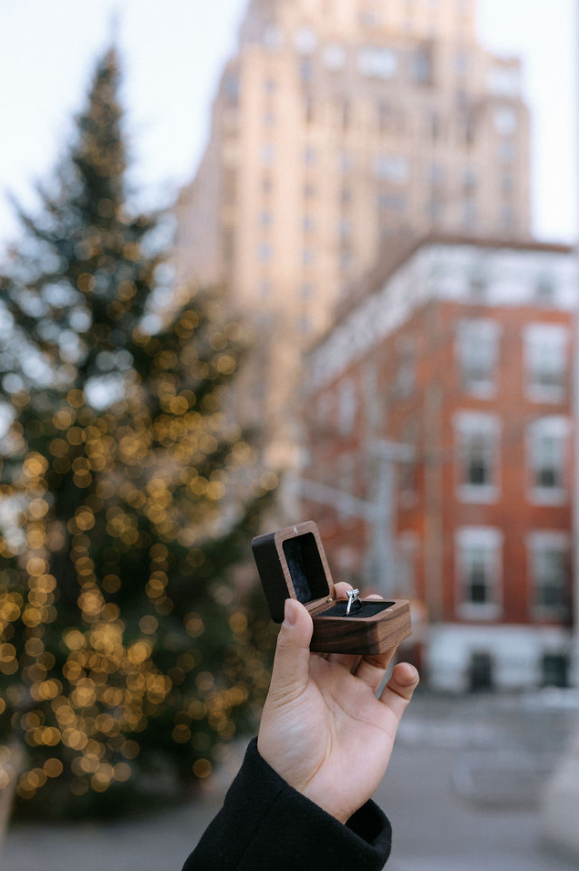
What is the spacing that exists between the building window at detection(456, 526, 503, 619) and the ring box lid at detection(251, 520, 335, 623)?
25.9 metres

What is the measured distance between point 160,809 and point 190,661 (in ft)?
5.52

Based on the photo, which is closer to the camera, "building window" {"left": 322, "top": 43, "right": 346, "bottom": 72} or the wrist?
the wrist

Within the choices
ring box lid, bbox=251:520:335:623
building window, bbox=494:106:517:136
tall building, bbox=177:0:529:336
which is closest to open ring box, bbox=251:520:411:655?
ring box lid, bbox=251:520:335:623

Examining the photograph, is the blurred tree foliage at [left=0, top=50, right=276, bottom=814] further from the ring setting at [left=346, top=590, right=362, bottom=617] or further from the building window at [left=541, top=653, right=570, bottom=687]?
the building window at [left=541, top=653, right=570, bottom=687]

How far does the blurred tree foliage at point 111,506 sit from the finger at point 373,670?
767 centimetres

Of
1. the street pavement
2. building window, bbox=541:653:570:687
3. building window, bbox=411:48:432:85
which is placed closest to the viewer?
the street pavement

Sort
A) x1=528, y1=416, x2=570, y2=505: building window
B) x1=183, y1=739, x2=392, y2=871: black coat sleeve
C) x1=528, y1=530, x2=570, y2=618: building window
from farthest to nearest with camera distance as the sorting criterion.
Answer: x1=528, y1=416, x2=570, y2=505: building window → x1=528, y1=530, x2=570, y2=618: building window → x1=183, y1=739, x2=392, y2=871: black coat sleeve

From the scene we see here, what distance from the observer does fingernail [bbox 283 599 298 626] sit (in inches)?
54.3

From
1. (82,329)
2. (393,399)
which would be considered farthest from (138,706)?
(393,399)

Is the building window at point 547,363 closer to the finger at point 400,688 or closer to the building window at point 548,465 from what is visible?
the building window at point 548,465

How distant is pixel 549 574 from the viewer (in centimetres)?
2709

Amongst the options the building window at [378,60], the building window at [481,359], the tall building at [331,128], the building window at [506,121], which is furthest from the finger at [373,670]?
the building window at [378,60]

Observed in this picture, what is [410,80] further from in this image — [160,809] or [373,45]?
[160,809]

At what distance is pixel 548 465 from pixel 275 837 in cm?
2700
